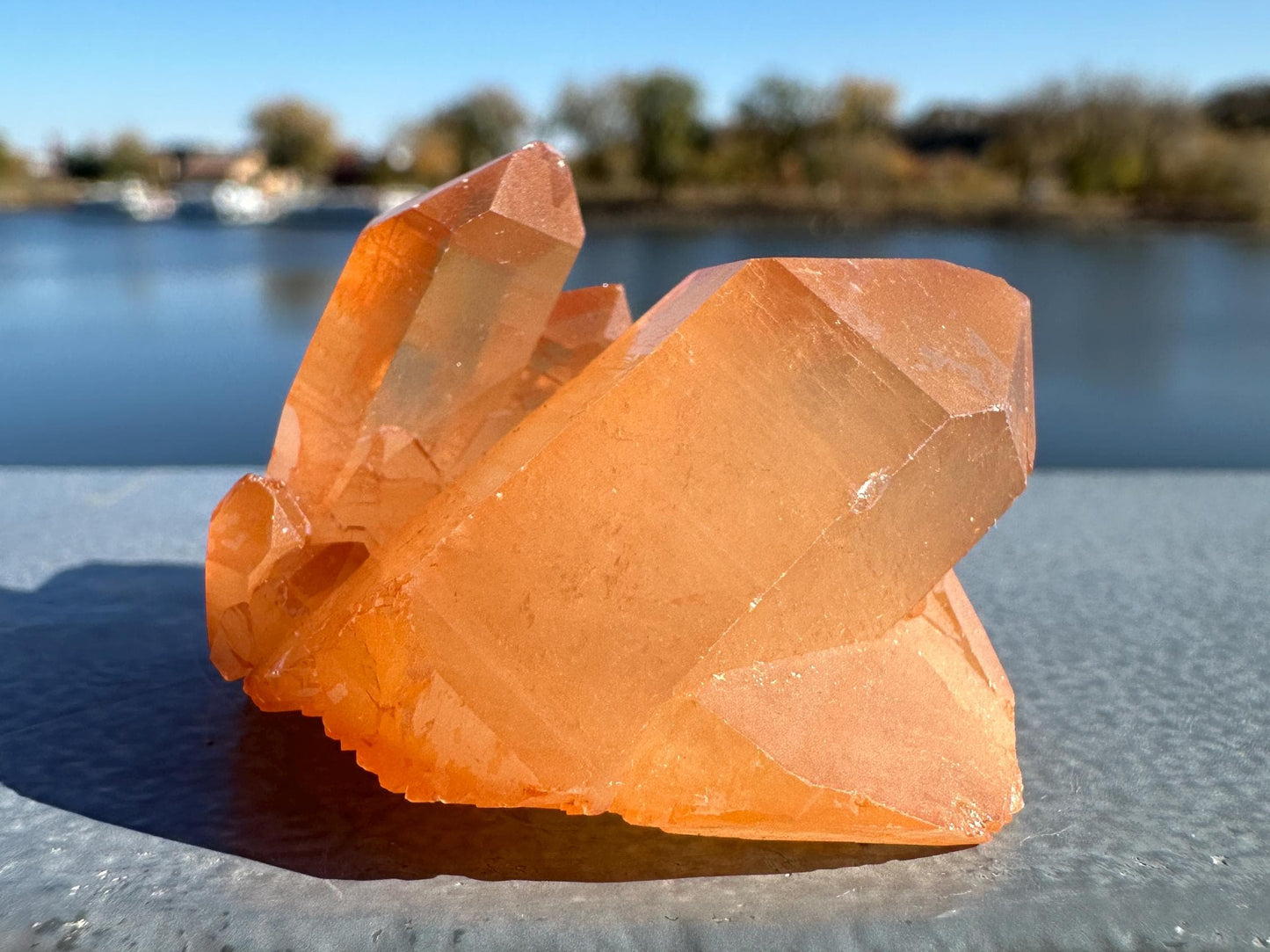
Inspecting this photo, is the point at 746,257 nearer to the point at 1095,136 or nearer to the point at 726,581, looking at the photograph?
the point at 726,581

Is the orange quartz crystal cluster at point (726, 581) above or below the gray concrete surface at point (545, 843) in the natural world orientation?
above

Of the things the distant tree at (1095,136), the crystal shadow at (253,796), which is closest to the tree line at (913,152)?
the distant tree at (1095,136)

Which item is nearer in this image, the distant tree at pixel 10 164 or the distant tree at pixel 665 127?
Result: the distant tree at pixel 665 127

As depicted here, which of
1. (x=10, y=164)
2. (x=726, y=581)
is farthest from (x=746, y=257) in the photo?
(x=10, y=164)

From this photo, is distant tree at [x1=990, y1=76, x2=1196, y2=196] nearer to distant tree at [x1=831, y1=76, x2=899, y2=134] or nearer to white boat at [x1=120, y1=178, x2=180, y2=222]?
distant tree at [x1=831, y1=76, x2=899, y2=134]

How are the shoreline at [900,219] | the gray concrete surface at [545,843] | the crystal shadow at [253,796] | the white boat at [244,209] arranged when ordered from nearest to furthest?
the gray concrete surface at [545,843]
the crystal shadow at [253,796]
the shoreline at [900,219]
the white boat at [244,209]

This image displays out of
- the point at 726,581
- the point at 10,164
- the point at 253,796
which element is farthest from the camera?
the point at 10,164

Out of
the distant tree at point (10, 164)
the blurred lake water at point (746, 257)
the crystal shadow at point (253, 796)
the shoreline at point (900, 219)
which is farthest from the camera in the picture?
the distant tree at point (10, 164)

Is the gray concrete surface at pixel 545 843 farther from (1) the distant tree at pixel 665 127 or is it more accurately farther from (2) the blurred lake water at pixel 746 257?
(1) the distant tree at pixel 665 127
